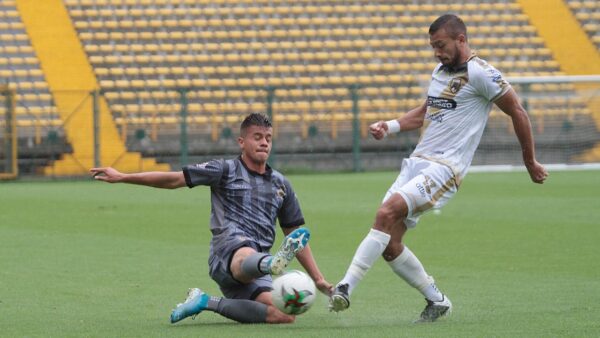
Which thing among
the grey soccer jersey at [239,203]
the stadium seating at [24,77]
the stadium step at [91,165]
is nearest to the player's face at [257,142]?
the grey soccer jersey at [239,203]

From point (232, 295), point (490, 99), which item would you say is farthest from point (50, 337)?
point (490, 99)

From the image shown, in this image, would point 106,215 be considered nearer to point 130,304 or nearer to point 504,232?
point 504,232

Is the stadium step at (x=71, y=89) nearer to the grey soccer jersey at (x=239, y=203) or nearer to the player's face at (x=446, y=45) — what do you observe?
the grey soccer jersey at (x=239, y=203)

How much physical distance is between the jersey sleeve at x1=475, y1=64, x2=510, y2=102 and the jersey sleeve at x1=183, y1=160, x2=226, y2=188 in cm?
159

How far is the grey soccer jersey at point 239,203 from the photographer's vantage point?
7.11 metres

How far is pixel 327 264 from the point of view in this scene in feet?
34.1

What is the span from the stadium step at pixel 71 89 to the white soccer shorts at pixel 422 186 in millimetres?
18512

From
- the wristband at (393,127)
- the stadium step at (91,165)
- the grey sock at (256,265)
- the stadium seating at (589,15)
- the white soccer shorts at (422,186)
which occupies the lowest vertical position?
the stadium step at (91,165)

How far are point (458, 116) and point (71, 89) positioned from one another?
20.6 meters

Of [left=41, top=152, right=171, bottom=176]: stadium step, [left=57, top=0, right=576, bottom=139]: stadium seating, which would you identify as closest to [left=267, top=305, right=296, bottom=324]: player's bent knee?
[left=41, top=152, right=171, bottom=176]: stadium step

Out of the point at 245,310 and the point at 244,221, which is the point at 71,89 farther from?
the point at 245,310

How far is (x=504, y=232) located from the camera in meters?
13.1

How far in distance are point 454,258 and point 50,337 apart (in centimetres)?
513

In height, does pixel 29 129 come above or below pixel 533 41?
below
